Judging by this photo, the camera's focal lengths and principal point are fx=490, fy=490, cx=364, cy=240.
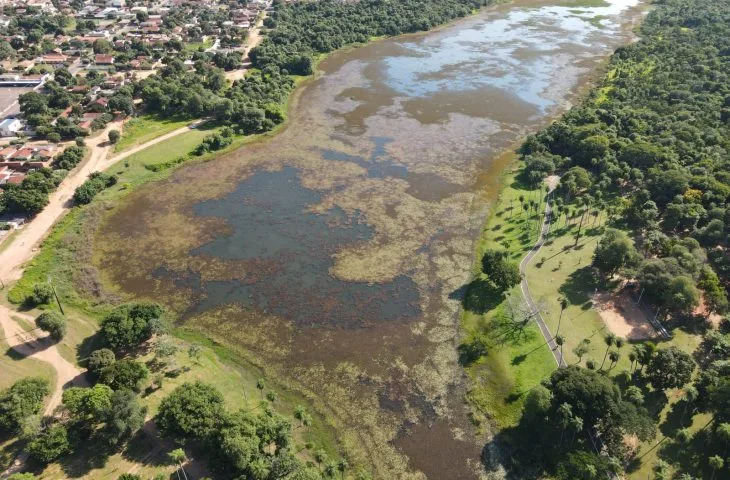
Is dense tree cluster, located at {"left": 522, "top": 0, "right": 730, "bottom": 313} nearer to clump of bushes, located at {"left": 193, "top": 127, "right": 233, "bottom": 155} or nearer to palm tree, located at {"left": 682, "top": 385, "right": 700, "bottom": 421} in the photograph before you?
palm tree, located at {"left": 682, "top": 385, "right": 700, "bottom": 421}

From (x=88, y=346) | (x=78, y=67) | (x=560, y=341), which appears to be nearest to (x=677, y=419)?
(x=560, y=341)

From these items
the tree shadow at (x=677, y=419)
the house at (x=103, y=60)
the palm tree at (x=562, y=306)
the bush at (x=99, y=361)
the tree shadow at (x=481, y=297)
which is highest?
the house at (x=103, y=60)

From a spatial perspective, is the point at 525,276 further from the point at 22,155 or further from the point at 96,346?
the point at 22,155

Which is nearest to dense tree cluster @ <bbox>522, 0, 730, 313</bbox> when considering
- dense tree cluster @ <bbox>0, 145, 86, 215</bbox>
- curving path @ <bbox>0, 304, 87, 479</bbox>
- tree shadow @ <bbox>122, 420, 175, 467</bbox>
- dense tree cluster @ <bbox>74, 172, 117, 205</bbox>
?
tree shadow @ <bbox>122, 420, 175, 467</bbox>

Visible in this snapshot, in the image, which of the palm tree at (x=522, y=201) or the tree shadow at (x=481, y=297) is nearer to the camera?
the tree shadow at (x=481, y=297)

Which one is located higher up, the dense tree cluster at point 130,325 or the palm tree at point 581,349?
the dense tree cluster at point 130,325

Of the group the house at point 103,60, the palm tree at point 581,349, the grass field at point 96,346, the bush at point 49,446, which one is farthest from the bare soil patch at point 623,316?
the house at point 103,60

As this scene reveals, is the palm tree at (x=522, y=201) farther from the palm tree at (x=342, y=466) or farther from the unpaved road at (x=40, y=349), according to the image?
the unpaved road at (x=40, y=349)

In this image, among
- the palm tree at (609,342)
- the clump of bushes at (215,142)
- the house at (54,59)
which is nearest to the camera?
the palm tree at (609,342)
